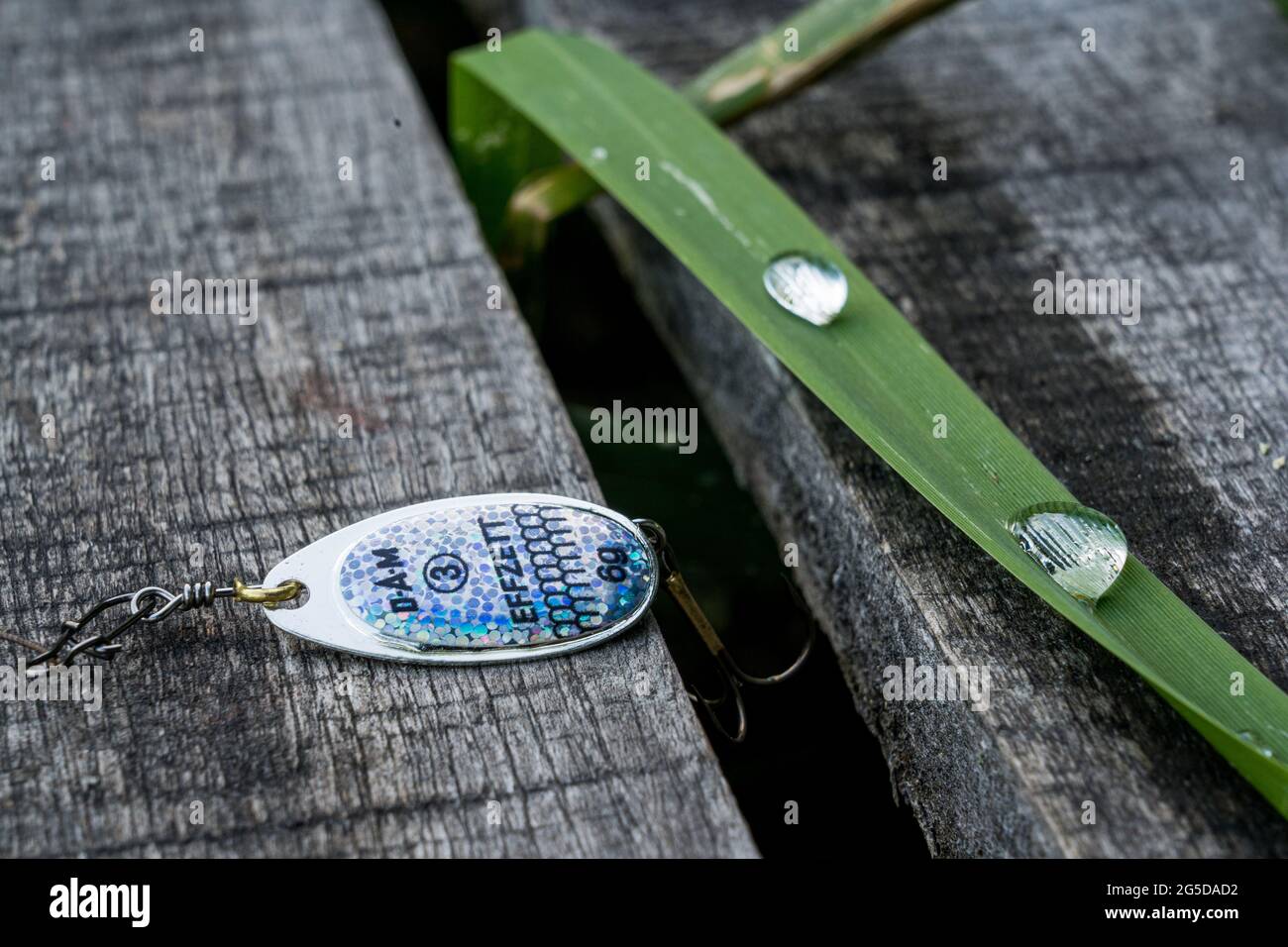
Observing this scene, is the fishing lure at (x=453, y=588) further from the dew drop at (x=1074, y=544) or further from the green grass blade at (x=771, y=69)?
the green grass blade at (x=771, y=69)

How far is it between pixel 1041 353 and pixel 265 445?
86cm

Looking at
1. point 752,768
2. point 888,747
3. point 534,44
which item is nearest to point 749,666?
point 752,768

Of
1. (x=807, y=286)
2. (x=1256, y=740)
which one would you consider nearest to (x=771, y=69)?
(x=807, y=286)

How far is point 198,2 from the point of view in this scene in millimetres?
2018

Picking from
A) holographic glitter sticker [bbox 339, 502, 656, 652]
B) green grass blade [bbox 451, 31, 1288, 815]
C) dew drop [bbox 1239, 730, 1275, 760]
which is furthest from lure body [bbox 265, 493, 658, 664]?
dew drop [bbox 1239, 730, 1275, 760]

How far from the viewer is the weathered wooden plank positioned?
37.4 inches

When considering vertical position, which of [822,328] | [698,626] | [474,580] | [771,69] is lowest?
[698,626]

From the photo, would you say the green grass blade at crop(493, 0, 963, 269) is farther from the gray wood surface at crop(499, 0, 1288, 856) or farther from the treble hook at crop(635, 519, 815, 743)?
the treble hook at crop(635, 519, 815, 743)

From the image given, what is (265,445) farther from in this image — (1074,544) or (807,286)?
(1074,544)

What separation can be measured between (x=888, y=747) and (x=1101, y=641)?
0.27m

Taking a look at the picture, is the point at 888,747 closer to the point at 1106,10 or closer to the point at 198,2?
the point at 1106,10

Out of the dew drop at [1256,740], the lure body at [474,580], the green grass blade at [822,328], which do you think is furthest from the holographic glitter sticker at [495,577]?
the dew drop at [1256,740]

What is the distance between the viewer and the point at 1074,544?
1.07 m
